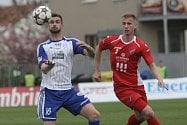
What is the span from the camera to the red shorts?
35.0 ft

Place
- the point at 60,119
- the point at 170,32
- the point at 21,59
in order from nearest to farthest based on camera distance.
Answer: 1. the point at 60,119
2. the point at 170,32
3. the point at 21,59

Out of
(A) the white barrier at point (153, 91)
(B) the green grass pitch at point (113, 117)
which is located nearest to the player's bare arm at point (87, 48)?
(B) the green grass pitch at point (113, 117)

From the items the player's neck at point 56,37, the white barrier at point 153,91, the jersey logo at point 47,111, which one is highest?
the player's neck at point 56,37

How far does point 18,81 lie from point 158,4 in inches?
356

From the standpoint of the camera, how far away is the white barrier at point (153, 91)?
2508 centimetres

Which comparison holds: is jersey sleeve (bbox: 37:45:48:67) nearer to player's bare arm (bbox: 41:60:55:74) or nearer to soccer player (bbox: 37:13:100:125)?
soccer player (bbox: 37:13:100:125)

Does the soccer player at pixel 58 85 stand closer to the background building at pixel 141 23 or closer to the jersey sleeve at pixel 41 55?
the jersey sleeve at pixel 41 55

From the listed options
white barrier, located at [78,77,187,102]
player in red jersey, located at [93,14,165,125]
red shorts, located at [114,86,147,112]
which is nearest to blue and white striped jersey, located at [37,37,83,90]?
player in red jersey, located at [93,14,165,125]

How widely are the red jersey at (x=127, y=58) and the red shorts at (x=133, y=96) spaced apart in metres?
0.08

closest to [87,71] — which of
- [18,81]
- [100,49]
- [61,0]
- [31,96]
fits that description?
[18,81]

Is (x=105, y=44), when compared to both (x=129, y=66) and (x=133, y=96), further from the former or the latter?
(x=133, y=96)

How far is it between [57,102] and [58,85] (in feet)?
0.85

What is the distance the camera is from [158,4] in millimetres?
37625

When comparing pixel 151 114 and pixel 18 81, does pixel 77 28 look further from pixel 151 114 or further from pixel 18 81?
pixel 151 114
